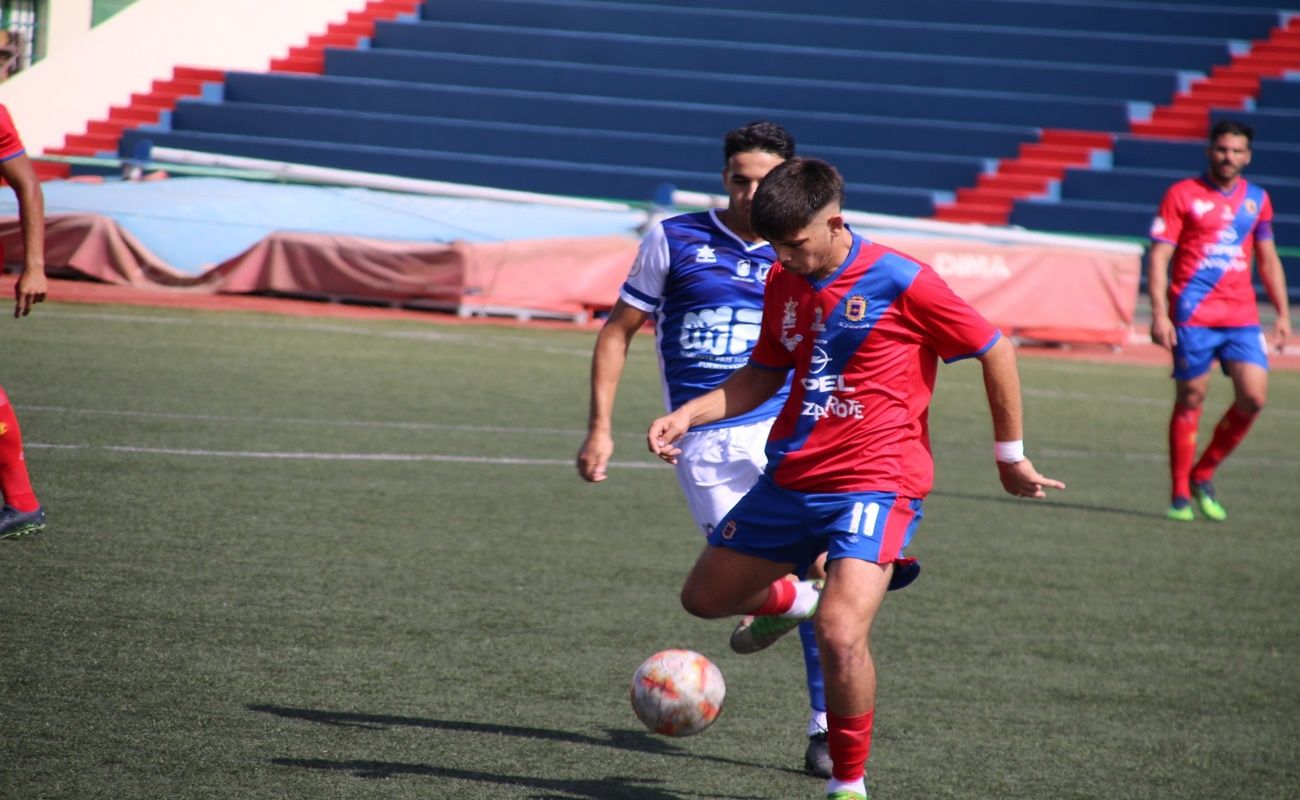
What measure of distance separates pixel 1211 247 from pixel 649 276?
5627 mm

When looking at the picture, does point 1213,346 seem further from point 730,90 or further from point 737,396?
point 730,90

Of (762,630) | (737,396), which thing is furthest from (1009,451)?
(762,630)

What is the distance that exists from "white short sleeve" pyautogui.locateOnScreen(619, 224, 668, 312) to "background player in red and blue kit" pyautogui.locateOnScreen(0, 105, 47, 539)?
2608mm

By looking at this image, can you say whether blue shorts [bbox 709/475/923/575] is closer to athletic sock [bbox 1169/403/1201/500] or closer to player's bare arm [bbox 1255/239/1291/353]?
athletic sock [bbox 1169/403/1201/500]

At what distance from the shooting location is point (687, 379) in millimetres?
5680

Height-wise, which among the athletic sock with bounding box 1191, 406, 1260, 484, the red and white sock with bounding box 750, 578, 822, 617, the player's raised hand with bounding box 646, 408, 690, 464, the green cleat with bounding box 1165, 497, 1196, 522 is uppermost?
the player's raised hand with bounding box 646, 408, 690, 464

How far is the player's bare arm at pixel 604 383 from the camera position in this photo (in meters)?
5.04

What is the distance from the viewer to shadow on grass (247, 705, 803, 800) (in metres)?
4.62

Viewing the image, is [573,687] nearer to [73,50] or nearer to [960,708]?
[960,708]

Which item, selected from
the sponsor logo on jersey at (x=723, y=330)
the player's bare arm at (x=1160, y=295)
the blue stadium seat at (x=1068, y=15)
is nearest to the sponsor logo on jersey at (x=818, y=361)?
the sponsor logo on jersey at (x=723, y=330)

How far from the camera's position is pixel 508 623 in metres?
6.41

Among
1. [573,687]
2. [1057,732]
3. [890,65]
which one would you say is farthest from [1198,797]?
[890,65]

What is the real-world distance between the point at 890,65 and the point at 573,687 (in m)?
25.1

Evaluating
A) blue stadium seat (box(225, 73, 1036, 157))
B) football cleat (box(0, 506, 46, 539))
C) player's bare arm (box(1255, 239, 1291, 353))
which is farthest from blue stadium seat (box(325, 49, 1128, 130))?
football cleat (box(0, 506, 46, 539))
